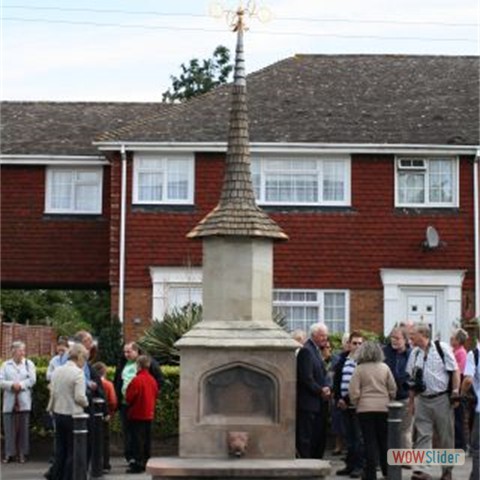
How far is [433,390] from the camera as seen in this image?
1559 centimetres

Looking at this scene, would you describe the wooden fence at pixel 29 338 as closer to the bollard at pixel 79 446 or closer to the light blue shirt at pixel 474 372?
the bollard at pixel 79 446

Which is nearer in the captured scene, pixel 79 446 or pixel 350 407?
pixel 79 446

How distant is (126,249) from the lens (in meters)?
30.6

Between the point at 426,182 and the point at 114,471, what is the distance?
14955 millimetres

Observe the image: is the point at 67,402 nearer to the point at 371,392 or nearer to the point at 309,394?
the point at 309,394

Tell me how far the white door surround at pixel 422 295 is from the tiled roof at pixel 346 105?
321cm

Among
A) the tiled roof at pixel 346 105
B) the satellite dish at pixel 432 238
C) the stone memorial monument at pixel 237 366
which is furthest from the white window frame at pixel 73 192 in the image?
the stone memorial monument at pixel 237 366

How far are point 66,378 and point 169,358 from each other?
7.86 metres

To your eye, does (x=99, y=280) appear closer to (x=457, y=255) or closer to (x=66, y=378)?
(x=457, y=255)

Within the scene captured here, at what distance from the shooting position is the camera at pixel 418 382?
1559 centimetres

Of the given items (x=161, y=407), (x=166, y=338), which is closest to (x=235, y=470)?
(x=161, y=407)

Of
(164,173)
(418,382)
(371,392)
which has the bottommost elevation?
(371,392)

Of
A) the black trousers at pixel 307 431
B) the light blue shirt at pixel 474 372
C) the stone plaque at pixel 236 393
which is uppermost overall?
the light blue shirt at pixel 474 372

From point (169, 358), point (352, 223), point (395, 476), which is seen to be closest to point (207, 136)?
point (352, 223)
